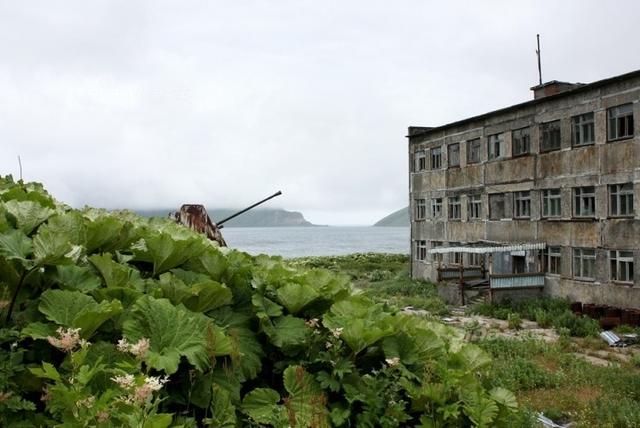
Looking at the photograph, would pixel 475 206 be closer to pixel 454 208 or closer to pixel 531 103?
pixel 454 208

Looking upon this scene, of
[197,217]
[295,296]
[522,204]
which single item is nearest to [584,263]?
[522,204]

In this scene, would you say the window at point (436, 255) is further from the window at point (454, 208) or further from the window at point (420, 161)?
the window at point (420, 161)

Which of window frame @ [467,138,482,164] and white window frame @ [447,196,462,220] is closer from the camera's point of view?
window frame @ [467,138,482,164]

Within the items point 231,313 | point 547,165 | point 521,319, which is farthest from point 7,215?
point 547,165

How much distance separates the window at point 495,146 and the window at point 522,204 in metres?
2.60

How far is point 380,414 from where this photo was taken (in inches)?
114

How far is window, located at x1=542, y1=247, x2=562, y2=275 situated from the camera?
91.7ft

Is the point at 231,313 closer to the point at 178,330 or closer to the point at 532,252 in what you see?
the point at 178,330

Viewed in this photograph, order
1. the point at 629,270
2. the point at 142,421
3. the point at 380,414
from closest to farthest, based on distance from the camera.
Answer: the point at 142,421, the point at 380,414, the point at 629,270

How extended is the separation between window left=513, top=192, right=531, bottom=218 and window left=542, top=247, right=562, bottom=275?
7.41ft

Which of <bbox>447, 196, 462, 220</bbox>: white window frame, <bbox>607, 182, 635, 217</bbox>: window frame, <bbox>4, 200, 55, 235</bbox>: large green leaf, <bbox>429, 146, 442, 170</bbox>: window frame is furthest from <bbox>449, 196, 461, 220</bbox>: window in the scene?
<bbox>4, 200, 55, 235</bbox>: large green leaf

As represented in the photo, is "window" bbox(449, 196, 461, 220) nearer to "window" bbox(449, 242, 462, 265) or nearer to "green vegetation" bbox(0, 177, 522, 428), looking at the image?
"window" bbox(449, 242, 462, 265)

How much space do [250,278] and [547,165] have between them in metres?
27.8

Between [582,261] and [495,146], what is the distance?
8578mm
